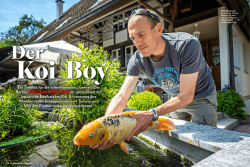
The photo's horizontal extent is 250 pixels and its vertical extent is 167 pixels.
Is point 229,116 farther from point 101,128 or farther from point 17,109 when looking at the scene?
point 17,109

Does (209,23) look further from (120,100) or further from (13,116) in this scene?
(13,116)

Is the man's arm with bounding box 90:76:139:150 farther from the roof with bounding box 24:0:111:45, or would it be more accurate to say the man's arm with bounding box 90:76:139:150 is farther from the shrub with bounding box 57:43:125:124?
the roof with bounding box 24:0:111:45

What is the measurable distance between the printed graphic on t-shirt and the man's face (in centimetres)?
37

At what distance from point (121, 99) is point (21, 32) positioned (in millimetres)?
36178

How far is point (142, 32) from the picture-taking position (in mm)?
1373

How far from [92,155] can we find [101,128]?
90 centimetres

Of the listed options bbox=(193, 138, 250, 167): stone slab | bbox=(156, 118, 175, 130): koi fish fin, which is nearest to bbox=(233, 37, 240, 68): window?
bbox=(156, 118, 175, 130): koi fish fin

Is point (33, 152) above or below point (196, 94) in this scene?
below

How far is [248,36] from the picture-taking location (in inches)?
365

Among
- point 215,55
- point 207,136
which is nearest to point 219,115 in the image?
point 207,136

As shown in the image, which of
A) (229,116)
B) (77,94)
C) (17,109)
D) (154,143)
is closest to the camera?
(154,143)

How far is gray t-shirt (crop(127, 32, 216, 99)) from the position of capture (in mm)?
1420

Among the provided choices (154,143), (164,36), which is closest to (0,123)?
(154,143)

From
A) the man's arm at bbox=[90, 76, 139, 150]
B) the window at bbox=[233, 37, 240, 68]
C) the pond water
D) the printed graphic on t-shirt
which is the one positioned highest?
the window at bbox=[233, 37, 240, 68]
